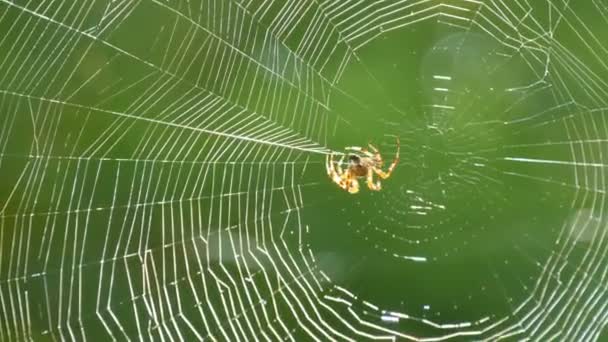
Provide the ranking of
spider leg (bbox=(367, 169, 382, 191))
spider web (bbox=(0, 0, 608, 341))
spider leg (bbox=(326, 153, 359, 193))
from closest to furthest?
spider web (bbox=(0, 0, 608, 341)) → spider leg (bbox=(367, 169, 382, 191)) → spider leg (bbox=(326, 153, 359, 193))

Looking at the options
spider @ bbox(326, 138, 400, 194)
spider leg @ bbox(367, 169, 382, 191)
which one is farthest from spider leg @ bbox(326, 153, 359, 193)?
spider leg @ bbox(367, 169, 382, 191)

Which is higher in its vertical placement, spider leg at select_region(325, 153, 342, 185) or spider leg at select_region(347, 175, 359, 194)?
spider leg at select_region(325, 153, 342, 185)

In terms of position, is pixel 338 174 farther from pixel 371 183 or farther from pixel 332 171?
pixel 371 183

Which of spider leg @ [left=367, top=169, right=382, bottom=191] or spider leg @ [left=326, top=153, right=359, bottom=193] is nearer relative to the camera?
spider leg @ [left=367, top=169, right=382, bottom=191]

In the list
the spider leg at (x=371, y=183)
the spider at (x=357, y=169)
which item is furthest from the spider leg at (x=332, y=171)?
the spider leg at (x=371, y=183)

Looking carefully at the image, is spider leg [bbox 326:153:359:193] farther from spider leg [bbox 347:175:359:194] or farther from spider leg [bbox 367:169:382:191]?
spider leg [bbox 367:169:382:191]

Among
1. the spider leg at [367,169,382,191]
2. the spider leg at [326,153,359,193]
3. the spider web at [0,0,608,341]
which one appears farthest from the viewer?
the spider leg at [326,153,359,193]

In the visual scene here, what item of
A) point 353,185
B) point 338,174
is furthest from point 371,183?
point 338,174
